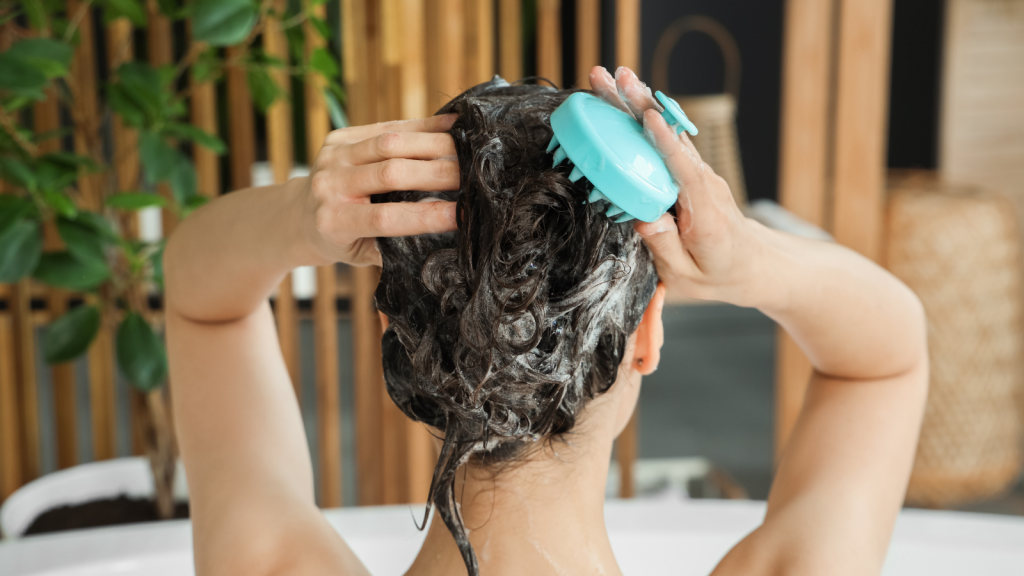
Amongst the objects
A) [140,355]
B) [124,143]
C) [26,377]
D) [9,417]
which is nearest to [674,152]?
[140,355]

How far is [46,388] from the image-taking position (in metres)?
3.35

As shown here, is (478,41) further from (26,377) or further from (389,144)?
(26,377)

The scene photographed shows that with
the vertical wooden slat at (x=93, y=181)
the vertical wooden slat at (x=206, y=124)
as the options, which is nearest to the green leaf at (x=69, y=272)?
the vertical wooden slat at (x=93, y=181)

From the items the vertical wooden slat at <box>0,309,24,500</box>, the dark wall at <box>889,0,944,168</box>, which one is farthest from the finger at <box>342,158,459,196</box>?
the dark wall at <box>889,0,944,168</box>

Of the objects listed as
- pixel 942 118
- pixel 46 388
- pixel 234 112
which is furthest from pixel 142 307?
pixel 942 118

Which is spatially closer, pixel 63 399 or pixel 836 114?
pixel 836 114

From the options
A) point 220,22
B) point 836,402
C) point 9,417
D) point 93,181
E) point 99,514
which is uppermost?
point 220,22

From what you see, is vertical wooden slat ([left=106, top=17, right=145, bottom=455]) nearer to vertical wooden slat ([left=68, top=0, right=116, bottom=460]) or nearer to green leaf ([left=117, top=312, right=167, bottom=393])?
vertical wooden slat ([left=68, top=0, right=116, bottom=460])

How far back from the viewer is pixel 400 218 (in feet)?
1.70

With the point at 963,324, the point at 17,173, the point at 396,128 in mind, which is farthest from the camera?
the point at 963,324

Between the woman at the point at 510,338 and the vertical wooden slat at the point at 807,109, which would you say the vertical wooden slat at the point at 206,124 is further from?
the vertical wooden slat at the point at 807,109

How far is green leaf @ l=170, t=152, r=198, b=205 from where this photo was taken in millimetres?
1360

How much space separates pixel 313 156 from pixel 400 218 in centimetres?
116

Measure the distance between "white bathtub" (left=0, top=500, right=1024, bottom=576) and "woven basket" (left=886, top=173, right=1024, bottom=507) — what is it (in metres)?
1.18
